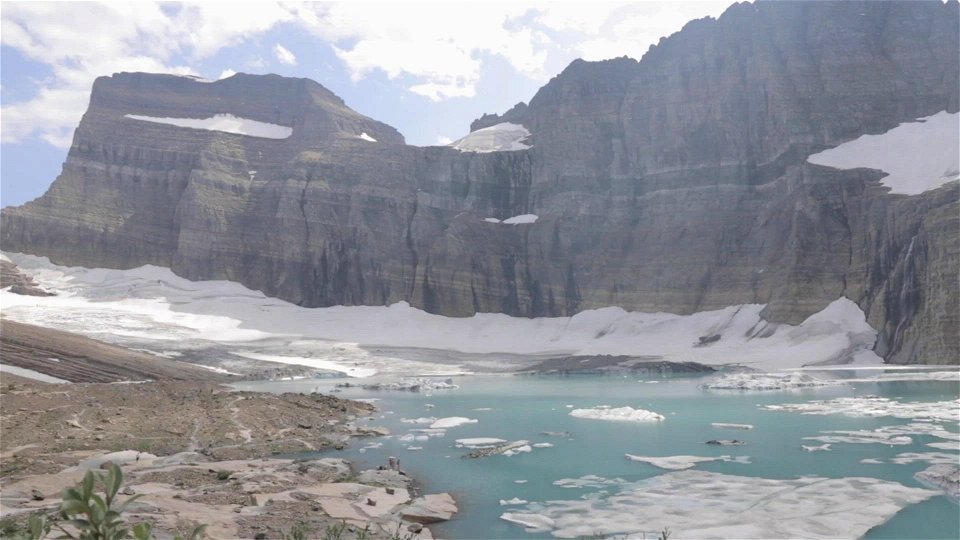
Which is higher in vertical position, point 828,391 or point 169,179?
point 169,179

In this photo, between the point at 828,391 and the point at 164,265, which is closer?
the point at 828,391

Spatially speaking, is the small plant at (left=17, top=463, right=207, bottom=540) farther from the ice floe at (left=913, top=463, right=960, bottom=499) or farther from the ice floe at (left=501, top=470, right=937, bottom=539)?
the ice floe at (left=913, top=463, right=960, bottom=499)

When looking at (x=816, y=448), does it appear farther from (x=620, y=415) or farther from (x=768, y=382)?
(x=768, y=382)

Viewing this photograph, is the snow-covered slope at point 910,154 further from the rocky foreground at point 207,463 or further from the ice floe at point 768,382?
the rocky foreground at point 207,463

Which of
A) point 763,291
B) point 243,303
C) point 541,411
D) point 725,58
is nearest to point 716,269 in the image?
point 763,291

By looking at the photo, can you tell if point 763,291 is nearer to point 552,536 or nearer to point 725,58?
point 725,58

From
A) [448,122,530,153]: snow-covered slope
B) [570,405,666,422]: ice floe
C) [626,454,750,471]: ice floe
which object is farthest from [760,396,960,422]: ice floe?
[448,122,530,153]: snow-covered slope

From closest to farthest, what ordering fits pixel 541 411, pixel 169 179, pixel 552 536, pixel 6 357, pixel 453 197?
pixel 552 536, pixel 541 411, pixel 6 357, pixel 453 197, pixel 169 179
